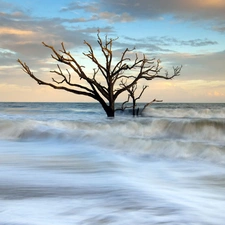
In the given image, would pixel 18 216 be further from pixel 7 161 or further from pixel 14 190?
pixel 7 161

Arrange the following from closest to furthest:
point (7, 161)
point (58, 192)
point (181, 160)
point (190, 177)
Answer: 1. point (58, 192)
2. point (190, 177)
3. point (7, 161)
4. point (181, 160)

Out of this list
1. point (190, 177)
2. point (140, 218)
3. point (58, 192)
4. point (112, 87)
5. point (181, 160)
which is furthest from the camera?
point (112, 87)

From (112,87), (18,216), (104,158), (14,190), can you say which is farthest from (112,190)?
(112,87)

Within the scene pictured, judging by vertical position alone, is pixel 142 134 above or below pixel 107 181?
below

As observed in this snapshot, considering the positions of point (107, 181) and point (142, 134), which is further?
point (142, 134)

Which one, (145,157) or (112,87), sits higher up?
(112,87)

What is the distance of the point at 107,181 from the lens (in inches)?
162

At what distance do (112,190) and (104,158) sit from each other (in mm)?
2705

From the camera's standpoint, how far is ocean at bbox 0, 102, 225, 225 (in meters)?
2.53

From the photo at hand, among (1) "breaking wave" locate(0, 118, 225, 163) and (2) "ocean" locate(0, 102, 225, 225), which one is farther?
(1) "breaking wave" locate(0, 118, 225, 163)

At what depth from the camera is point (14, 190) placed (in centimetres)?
362

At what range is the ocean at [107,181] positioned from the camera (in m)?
2.53

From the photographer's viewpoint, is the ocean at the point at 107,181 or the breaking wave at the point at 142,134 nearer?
the ocean at the point at 107,181

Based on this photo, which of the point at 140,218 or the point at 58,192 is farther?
the point at 58,192
